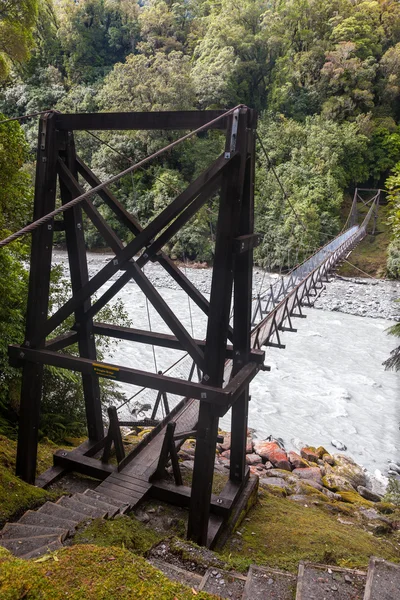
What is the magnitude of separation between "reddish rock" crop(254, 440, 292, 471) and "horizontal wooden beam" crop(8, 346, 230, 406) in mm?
3051

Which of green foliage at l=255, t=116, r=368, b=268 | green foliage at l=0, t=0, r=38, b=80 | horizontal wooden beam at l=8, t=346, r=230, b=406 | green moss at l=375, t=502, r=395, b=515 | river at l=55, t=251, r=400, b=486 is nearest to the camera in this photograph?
horizontal wooden beam at l=8, t=346, r=230, b=406

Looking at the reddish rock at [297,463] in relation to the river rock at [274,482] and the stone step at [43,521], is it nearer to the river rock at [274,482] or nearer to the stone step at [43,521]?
the river rock at [274,482]

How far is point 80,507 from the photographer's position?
2.50m

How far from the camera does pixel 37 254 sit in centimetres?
269

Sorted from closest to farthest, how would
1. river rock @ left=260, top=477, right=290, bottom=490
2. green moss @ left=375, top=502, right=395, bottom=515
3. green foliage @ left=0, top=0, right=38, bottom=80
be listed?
green moss @ left=375, top=502, right=395, bottom=515 < river rock @ left=260, top=477, right=290, bottom=490 < green foliage @ left=0, top=0, right=38, bottom=80

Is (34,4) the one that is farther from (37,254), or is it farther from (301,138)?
(301,138)

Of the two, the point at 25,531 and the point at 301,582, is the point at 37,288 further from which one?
the point at 301,582

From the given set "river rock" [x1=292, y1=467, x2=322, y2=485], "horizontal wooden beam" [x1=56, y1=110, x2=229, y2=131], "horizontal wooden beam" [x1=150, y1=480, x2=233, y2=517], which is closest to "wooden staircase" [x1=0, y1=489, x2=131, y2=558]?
"horizontal wooden beam" [x1=150, y1=480, x2=233, y2=517]

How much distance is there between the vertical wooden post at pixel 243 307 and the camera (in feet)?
7.93

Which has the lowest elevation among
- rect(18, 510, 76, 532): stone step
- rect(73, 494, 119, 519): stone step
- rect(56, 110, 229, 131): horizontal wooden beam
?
rect(73, 494, 119, 519): stone step

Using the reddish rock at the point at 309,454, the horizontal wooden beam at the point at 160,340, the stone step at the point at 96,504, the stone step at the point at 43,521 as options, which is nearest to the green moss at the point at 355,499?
the reddish rock at the point at 309,454

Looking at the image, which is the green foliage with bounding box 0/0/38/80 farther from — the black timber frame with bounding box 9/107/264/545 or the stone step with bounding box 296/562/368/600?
the stone step with bounding box 296/562/368/600

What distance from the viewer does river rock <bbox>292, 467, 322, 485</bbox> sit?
474 centimetres

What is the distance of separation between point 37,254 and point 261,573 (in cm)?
202
